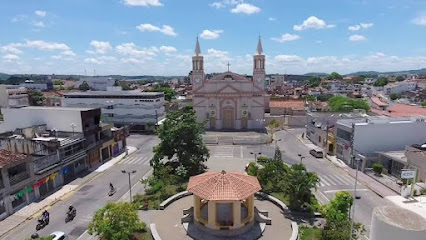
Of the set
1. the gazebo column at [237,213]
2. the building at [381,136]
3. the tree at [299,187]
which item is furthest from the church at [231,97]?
the gazebo column at [237,213]

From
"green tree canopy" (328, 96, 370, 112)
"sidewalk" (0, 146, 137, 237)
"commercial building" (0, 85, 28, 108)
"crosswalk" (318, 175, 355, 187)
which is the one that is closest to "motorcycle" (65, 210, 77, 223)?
"sidewalk" (0, 146, 137, 237)

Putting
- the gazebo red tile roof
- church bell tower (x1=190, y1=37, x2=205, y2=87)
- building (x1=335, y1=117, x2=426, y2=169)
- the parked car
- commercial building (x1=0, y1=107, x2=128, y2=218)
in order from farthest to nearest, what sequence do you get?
1. church bell tower (x1=190, y1=37, x2=205, y2=87)
2. the parked car
3. building (x1=335, y1=117, x2=426, y2=169)
4. commercial building (x1=0, y1=107, x2=128, y2=218)
5. the gazebo red tile roof

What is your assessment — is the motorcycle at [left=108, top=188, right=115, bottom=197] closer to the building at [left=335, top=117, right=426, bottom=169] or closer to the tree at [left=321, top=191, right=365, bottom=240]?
the tree at [left=321, top=191, right=365, bottom=240]

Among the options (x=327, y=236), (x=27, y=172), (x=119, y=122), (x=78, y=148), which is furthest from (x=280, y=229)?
(x=119, y=122)

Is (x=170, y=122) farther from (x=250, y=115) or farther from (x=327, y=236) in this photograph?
(x=250, y=115)

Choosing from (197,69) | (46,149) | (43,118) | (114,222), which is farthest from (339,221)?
(197,69)

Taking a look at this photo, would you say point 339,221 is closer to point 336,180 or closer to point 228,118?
point 336,180

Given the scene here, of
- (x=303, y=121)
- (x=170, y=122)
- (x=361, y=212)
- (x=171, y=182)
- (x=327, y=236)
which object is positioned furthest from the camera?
(x=303, y=121)
